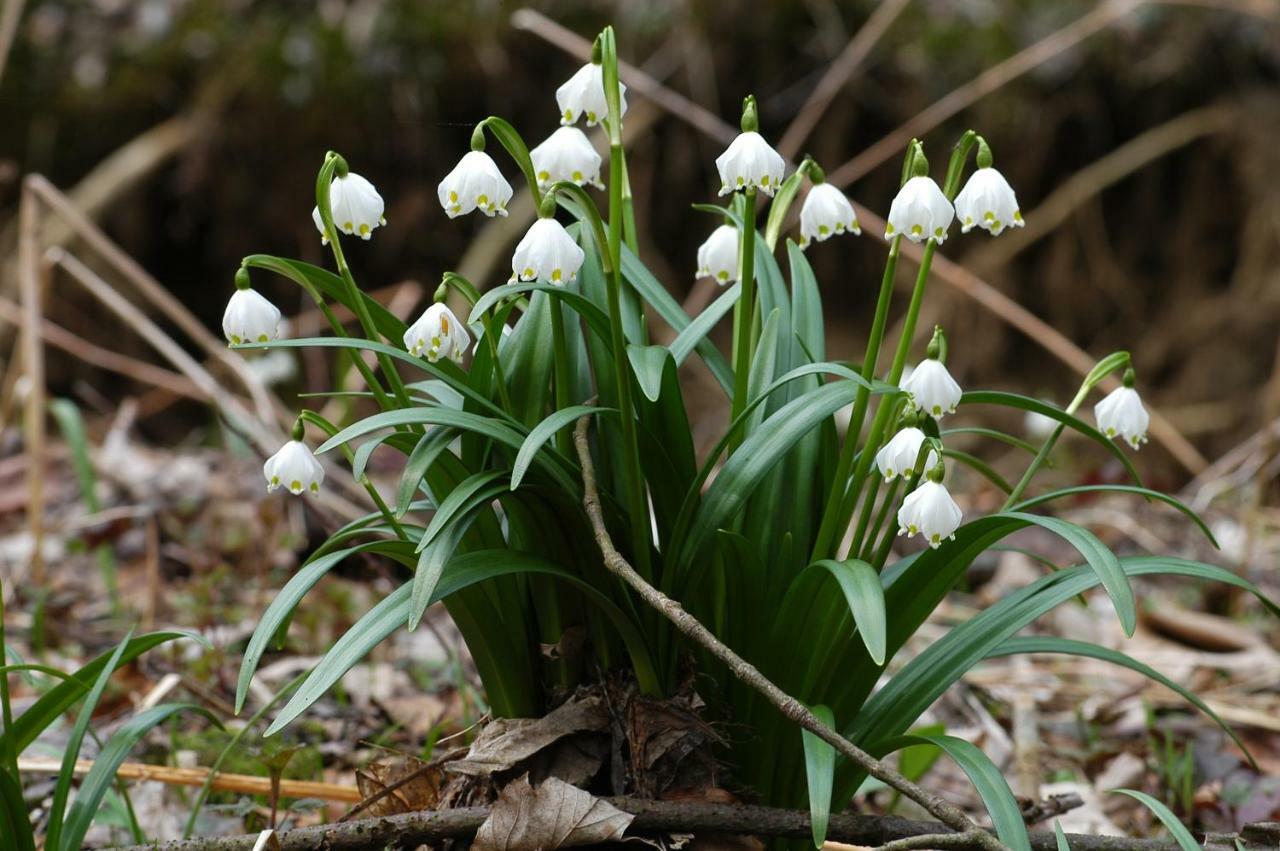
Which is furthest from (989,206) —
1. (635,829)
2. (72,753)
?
(72,753)

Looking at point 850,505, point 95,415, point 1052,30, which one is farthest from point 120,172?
point 850,505

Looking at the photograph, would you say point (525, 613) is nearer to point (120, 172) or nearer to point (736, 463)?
point (736, 463)

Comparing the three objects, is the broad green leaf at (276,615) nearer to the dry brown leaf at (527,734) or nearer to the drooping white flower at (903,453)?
the dry brown leaf at (527,734)

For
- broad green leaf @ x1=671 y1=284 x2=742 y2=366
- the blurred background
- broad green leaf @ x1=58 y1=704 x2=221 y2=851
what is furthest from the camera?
the blurred background

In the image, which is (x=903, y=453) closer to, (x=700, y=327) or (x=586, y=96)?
(x=700, y=327)

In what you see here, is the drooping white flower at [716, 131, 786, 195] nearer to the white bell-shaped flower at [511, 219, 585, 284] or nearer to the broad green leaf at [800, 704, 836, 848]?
the white bell-shaped flower at [511, 219, 585, 284]

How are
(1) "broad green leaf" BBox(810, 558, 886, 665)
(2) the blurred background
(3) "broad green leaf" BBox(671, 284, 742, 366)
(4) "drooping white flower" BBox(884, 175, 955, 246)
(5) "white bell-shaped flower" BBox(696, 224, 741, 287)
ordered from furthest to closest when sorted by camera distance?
(2) the blurred background → (5) "white bell-shaped flower" BBox(696, 224, 741, 287) → (3) "broad green leaf" BBox(671, 284, 742, 366) → (4) "drooping white flower" BBox(884, 175, 955, 246) → (1) "broad green leaf" BBox(810, 558, 886, 665)

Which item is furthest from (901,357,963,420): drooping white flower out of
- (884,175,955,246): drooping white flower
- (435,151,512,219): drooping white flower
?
(435,151,512,219): drooping white flower

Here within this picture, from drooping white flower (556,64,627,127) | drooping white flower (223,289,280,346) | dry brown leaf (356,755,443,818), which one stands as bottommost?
dry brown leaf (356,755,443,818)
